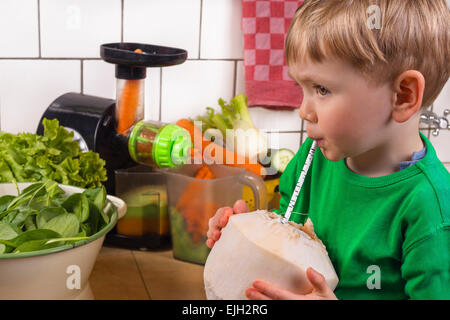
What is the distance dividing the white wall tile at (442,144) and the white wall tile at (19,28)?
968 millimetres

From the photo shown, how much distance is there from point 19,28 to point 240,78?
458mm

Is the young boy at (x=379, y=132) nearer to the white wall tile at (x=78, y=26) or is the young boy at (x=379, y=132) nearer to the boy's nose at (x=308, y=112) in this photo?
the boy's nose at (x=308, y=112)

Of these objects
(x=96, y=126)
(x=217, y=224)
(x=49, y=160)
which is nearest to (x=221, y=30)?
(x=96, y=126)

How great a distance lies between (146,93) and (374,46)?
0.70 metres

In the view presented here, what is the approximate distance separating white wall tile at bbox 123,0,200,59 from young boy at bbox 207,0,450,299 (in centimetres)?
58

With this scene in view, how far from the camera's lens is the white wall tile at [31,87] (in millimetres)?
1065

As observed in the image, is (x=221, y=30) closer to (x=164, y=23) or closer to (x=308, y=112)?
(x=164, y=23)

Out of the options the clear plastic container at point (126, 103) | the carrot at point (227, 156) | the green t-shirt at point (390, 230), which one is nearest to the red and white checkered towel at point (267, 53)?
the carrot at point (227, 156)

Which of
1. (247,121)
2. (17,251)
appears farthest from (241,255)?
(247,121)

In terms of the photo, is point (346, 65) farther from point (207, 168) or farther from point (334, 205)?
point (207, 168)

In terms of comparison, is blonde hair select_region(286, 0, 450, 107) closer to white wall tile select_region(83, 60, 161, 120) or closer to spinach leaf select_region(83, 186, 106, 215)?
spinach leaf select_region(83, 186, 106, 215)

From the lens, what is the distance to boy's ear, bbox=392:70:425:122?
54 cm

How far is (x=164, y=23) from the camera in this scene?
1.12 m

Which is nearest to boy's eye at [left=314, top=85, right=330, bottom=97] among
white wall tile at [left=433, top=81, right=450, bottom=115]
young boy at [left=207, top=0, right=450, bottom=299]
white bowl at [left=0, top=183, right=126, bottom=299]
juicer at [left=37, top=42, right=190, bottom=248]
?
young boy at [left=207, top=0, right=450, bottom=299]
